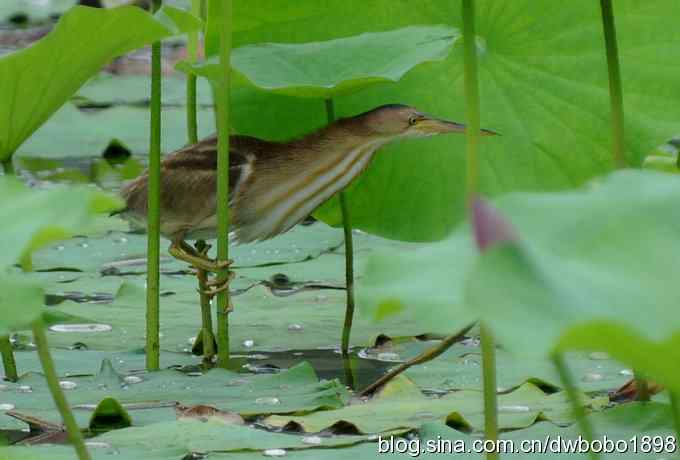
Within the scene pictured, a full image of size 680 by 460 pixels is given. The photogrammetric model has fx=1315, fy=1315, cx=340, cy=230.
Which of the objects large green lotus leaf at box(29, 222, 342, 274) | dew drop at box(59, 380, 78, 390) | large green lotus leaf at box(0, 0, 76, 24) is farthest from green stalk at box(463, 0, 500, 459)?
large green lotus leaf at box(0, 0, 76, 24)

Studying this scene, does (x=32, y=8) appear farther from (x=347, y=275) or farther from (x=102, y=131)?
(x=347, y=275)

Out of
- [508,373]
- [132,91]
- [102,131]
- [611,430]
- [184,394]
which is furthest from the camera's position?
[132,91]

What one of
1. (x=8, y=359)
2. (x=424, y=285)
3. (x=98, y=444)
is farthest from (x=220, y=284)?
(x=424, y=285)

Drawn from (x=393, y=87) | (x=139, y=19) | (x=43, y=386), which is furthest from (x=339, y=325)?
(x=139, y=19)

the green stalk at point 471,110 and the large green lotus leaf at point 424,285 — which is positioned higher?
the green stalk at point 471,110

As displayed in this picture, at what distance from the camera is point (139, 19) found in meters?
1.88

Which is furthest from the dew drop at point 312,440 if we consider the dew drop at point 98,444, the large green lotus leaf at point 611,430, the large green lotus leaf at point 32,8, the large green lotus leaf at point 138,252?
the large green lotus leaf at point 32,8

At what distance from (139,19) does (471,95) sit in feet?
2.53

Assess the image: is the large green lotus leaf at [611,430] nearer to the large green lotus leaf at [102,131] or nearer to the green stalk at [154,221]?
the green stalk at [154,221]

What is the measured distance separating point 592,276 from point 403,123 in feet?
6.51

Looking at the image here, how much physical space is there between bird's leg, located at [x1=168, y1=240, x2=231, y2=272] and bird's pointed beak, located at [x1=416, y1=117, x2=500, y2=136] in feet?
1.66

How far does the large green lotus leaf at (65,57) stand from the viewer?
188 cm

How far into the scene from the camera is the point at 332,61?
2.37 metres

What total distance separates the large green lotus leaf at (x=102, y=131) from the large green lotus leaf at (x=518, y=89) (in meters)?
1.97
